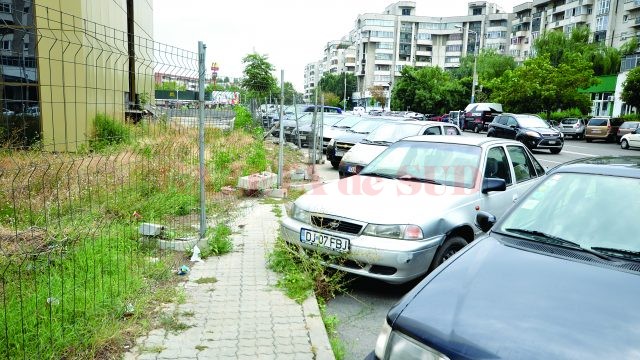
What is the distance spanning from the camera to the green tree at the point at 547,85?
36688 mm

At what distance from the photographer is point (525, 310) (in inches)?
86.2

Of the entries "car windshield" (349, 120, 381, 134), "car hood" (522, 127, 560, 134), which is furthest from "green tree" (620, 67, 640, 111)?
"car windshield" (349, 120, 381, 134)

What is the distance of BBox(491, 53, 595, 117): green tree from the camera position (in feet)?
120

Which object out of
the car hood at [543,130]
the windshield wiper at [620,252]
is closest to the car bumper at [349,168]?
the windshield wiper at [620,252]

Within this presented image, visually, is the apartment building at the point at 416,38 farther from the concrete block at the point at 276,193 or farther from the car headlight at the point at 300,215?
the car headlight at the point at 300,215

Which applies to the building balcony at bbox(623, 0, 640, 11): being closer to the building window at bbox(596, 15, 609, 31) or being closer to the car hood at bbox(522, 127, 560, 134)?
the building window at bbox(596, 15, 609, 31)

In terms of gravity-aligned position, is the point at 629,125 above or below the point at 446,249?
above

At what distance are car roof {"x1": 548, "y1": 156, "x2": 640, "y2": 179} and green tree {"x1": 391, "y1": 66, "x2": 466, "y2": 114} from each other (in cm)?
4922

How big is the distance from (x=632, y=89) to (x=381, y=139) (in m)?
29.9

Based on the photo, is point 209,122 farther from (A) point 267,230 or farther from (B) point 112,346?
(B) point 112,346

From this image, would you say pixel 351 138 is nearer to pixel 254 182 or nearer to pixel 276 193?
pixel 276 193

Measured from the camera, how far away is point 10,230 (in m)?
4.75

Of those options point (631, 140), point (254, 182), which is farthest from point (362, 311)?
point (631, 140)

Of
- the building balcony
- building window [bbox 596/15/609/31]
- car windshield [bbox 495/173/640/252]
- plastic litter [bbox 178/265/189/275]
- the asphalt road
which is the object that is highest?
the building balcony
